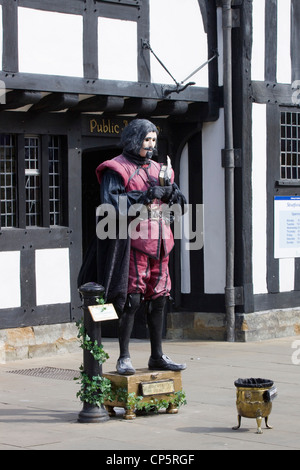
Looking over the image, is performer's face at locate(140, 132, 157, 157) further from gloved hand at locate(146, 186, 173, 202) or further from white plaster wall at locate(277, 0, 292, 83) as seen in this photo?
white plaster wall at locate(277, 0, 292, 83)

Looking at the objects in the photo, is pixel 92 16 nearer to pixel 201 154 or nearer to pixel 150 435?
Result: pixel 201 154

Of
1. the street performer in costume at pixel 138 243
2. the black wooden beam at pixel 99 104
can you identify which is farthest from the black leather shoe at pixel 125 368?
the black wooden beam at pixel 99 104

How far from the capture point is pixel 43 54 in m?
11.4

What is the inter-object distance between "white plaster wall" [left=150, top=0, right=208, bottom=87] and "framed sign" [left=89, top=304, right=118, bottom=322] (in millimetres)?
5211

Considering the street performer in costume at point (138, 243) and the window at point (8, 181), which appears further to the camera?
the window at point (8, 181)

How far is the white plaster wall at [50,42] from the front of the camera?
11.2 m

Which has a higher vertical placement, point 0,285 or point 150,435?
point 0,285

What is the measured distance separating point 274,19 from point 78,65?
3.25m

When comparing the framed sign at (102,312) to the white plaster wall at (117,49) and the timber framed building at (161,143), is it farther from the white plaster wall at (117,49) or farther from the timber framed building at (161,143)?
the white plaster wall at (117,49)

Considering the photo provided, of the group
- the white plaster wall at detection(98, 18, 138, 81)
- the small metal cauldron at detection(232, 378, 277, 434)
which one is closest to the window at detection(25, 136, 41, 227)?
the white plaster wall at detection(98, 18, 138, 81)

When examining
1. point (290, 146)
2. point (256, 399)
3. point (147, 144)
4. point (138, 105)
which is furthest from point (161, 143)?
point (256, 399)

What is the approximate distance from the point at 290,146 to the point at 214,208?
1443 millimetres

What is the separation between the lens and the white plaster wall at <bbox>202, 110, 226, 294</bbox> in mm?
13352
